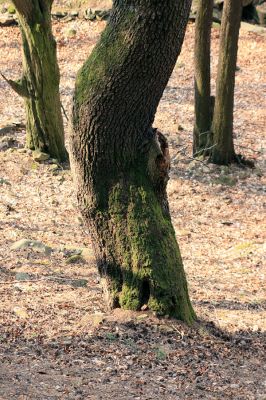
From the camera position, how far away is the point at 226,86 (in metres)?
11.9

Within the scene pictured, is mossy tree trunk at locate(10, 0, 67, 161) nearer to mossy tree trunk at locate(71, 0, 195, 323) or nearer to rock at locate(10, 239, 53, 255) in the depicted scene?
rock at locate(10, 239, 53, 255)

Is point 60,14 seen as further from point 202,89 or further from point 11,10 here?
point 202,89

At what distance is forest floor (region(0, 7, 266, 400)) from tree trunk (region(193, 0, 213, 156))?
414 millimetres

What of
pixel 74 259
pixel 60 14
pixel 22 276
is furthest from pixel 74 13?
pixel 22 276

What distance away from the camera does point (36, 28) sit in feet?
36.3

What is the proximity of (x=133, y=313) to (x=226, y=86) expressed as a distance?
6729 millimetres

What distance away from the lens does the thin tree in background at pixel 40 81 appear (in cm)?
1105

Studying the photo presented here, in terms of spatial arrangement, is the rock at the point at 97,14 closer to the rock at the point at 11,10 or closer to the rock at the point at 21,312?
the rock at the point at 11,10

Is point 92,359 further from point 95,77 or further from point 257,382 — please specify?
point 95,77

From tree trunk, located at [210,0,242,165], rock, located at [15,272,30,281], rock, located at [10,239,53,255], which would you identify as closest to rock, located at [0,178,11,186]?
A: rock, located at [10,239,53,255]

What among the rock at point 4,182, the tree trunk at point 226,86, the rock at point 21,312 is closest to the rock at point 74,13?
the tree trunk at point 226,86

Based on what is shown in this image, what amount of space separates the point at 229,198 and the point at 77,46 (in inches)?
→ 363

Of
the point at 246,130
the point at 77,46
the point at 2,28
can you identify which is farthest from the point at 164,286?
the point at 2,28

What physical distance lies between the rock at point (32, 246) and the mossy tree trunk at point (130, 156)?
2611 mm
